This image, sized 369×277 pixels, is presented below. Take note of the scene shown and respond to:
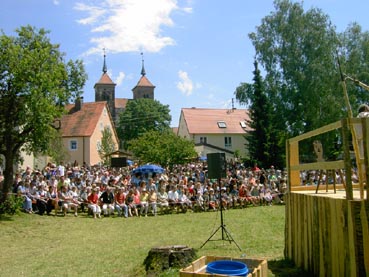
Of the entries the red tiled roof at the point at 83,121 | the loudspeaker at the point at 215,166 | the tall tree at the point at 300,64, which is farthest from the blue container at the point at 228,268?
the red tiled roof at the point at 83,121

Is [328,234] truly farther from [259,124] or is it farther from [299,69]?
[299,69]

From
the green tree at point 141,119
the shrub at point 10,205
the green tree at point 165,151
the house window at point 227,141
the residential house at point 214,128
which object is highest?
the green tree at point 141,119

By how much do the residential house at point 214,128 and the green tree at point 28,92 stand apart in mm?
40644

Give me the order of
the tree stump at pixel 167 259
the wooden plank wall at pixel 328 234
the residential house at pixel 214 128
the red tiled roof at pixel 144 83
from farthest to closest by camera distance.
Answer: the red tiled roof at pixel 144 83 < the residential house at pixel 214 128 < the tree stump at pixel 167 259 < the wooden plank wall at pixel 328 234

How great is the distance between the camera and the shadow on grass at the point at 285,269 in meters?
7.34

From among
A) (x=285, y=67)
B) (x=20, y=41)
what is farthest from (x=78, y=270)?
(x=285, y=67)

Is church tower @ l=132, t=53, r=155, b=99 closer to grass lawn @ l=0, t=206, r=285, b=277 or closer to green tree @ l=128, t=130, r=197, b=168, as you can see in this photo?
green tree @ l=128, t=130, r=197, b=168

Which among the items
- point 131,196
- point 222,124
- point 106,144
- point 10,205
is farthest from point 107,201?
point 222,124

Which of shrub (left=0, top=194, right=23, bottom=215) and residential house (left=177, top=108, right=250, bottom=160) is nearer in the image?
shrub (left=0, top=194, right=23, bottom=215)

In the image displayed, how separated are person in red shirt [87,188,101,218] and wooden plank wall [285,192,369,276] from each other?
11125 millimetres

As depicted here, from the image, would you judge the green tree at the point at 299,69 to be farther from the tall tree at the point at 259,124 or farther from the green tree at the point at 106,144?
the green tree at the point at 106,144

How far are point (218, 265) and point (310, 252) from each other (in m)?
2.61

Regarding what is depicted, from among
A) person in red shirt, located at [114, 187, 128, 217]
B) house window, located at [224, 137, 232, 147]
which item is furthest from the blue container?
house window, located at [224, 137, 232, 147]

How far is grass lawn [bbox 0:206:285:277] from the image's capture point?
29.0ft
